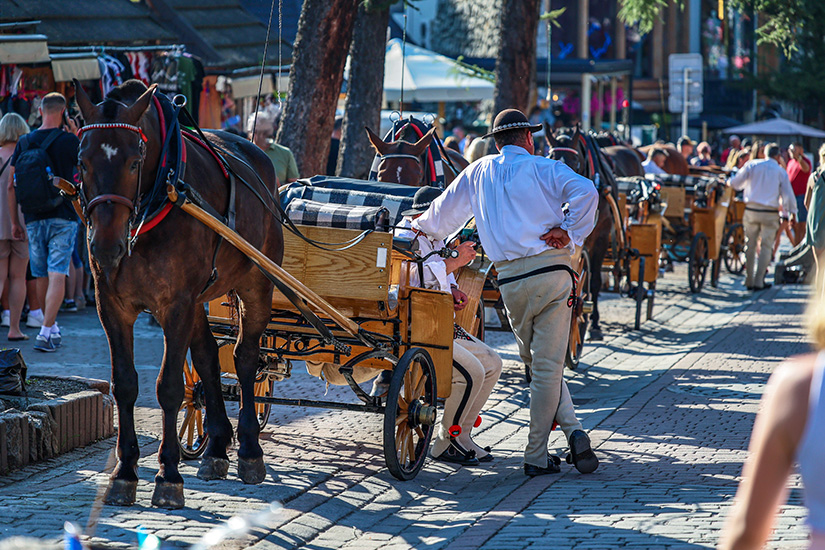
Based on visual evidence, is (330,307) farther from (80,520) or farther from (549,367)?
(80,520)

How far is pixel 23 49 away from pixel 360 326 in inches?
271

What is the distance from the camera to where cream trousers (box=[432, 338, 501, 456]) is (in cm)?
693

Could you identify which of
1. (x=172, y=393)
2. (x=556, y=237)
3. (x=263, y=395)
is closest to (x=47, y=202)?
(x=263, y=395)

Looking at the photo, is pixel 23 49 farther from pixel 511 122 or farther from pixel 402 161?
pixel 511 122

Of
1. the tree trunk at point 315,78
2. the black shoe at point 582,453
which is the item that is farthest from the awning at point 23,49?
the black shoe at point 582,453

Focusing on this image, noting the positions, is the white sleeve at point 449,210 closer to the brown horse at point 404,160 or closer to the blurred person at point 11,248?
the brown horse at point 404,160

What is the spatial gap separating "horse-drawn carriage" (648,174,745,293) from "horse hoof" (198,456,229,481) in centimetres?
1057

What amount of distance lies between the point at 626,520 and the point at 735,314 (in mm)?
9839

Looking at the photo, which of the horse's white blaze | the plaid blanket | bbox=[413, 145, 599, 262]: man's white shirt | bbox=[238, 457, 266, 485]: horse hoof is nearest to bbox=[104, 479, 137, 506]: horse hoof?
bbox=[238, 457, 266, 485]: horse hoof

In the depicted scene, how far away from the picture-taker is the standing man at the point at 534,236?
6379 mm

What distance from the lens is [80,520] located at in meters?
5.19

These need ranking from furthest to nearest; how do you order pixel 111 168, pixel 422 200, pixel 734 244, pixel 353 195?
pixel 734 244 < pixel 353 195 < pixel 422 200 < pixel 111 168

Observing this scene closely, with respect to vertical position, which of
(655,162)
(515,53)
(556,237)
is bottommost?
(556,237)

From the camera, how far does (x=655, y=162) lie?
1903 centimetres
